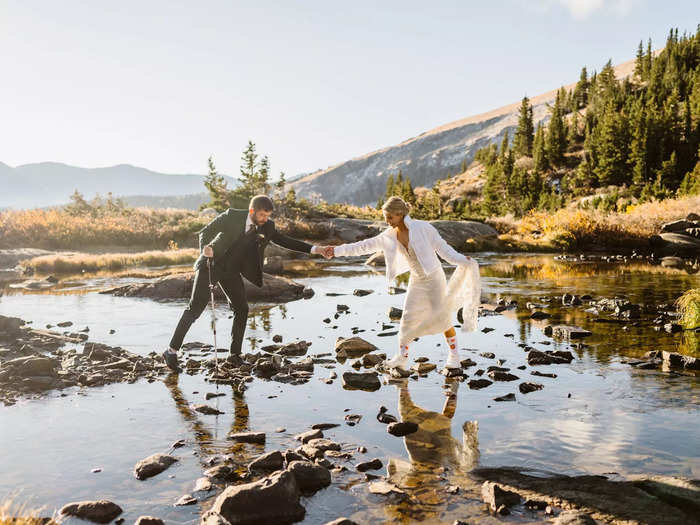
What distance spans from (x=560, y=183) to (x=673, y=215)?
53.4 metres

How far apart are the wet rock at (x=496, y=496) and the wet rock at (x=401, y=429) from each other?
5.07ft

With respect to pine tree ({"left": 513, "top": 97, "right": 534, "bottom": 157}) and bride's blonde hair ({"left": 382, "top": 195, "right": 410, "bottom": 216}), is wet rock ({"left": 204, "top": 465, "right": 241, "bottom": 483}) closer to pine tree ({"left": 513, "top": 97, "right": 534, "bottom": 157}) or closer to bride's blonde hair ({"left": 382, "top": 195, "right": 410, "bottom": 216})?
bride's blonde hair ({"left": 382, "top": 195, "right": 410, "bottom": 216})

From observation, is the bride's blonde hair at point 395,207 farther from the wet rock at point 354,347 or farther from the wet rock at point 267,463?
the wet rock at point 267,463

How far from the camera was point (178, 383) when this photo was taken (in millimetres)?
8102

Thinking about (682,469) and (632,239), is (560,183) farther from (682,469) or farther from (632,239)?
(682,469)

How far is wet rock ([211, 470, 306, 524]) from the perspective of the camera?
4.14m

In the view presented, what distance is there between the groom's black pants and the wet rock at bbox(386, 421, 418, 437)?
12.6ft

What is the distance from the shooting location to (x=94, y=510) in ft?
13.9

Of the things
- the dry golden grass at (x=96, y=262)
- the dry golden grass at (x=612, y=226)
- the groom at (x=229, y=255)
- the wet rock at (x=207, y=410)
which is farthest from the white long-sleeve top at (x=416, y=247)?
the dry golden grass at (x=612, y=226)

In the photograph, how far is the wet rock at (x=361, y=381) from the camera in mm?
7816

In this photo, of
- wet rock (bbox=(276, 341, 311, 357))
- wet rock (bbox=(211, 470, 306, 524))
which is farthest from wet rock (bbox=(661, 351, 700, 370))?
wet rock (bbox=(211, 470, 306, 524))

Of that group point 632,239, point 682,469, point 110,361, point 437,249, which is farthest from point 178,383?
point 632,239

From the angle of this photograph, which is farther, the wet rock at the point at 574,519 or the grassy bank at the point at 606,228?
the grassy bank at the point at 606,228

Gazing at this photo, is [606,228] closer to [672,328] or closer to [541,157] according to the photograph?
[672,328]
